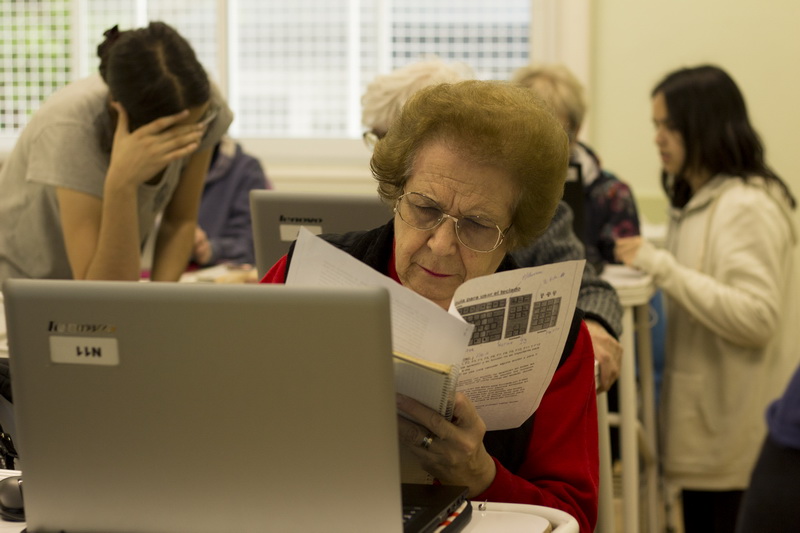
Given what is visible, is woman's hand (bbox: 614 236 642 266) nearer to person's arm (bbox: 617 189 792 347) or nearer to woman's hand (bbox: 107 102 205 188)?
person's arm (bbox: 617 189 792 347)

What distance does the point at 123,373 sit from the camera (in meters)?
0.97

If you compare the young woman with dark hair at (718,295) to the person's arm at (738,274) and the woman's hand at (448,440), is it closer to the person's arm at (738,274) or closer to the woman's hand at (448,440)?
the person's arm at (738,274)

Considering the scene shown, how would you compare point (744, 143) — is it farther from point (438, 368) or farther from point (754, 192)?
point (438, 368)

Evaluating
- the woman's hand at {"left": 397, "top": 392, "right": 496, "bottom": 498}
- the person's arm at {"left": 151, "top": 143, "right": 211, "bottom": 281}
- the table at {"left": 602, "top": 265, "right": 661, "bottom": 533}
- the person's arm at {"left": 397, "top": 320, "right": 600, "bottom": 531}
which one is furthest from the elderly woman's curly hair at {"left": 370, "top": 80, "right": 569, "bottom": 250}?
the person's arm at {"left": 151, "top": 143, "right": 211, "bottom": 281}

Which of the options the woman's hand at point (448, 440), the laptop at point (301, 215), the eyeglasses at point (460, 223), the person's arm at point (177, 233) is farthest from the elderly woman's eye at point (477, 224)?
the person's arm at point (177, 233)

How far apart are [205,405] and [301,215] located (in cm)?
99

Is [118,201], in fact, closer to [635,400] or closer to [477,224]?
[477,224]

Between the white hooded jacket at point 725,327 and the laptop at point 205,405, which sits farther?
the white hooded jacket at point 725,327

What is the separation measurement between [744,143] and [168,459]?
2.53m

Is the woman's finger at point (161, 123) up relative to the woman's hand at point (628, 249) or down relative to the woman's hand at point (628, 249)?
up

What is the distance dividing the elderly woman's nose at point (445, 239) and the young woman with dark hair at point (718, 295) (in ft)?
5.26

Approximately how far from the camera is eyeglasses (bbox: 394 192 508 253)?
54.1 inches

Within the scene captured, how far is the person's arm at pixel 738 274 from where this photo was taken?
2.88 metres

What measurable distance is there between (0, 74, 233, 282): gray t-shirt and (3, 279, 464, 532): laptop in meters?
1.31
